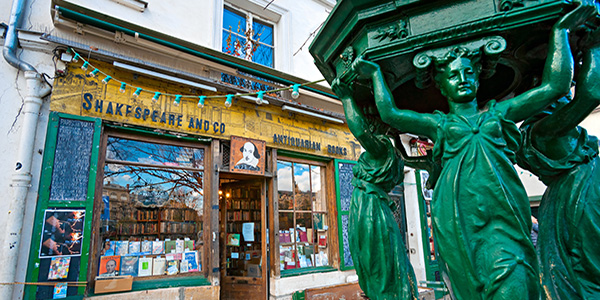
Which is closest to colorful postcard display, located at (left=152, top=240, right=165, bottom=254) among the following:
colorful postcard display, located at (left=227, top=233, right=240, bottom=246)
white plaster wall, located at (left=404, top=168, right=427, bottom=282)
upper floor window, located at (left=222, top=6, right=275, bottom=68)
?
colorful postcard display, located at (left=227, top=233, right=240, bottom=246)

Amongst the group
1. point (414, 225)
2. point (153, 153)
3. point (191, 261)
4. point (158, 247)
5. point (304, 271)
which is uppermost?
point (153, 153)

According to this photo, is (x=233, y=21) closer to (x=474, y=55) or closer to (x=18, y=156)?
(x=18, y=156)

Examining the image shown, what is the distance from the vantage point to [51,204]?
4.04m

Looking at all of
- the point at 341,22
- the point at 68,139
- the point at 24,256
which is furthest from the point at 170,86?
the point at 341,22

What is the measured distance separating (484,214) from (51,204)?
474cm

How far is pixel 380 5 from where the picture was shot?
5.75 ft

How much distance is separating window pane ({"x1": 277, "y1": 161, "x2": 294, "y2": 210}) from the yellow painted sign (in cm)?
40

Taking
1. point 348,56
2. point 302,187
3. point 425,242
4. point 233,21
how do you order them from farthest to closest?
point 425,242 < point 233,21 < point 302,187 < point 348,56

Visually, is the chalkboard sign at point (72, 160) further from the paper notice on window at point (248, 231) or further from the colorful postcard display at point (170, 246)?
the paper notice on window at point (248, 231)

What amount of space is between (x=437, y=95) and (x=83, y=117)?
4.47 meters

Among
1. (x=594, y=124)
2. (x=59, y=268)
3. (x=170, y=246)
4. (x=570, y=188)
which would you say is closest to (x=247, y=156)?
(x=170, y=246)

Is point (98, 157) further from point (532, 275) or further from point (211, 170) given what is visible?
point (532, 275)

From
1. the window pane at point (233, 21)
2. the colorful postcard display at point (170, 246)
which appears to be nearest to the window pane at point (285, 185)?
the colorful postcard display at point (170, 246)

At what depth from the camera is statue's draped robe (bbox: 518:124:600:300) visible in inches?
63.5
